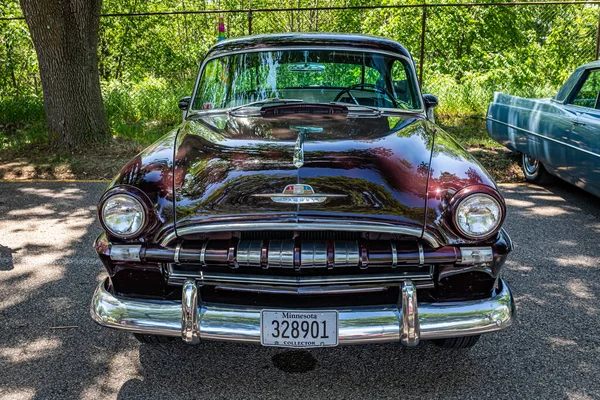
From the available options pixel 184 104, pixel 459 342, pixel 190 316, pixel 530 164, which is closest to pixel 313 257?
pixel 190 316

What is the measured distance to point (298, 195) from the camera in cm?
241

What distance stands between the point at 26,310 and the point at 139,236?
150 centimetres

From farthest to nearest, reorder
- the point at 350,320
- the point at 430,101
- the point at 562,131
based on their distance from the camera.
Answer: the point at 562,131 < the point at 430,101 < the point at 350,320

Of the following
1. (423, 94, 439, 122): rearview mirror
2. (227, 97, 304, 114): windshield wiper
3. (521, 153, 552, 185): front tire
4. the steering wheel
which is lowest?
(521, 153, 552, 185): front tire

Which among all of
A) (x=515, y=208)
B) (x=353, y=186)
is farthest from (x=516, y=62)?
(x=353, y=186)

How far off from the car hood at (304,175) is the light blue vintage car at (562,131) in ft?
9.12

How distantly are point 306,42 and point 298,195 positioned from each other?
6.25 ft

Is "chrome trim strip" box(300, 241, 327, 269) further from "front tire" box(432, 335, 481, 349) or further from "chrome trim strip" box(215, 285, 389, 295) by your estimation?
"front tire" box(432, 335, 481, 349)

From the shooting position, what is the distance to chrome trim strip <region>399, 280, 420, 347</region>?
2.32 meters

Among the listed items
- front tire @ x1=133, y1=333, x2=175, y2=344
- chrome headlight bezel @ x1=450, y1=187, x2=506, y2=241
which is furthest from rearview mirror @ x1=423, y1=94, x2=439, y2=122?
front tire @ x1=133, y1=333, x2=175, y2=344

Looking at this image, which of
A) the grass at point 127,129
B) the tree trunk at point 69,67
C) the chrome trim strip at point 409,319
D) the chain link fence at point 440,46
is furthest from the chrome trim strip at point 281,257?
the chain link fence at point 440,46

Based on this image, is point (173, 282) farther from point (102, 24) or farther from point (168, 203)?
point (102, 24)

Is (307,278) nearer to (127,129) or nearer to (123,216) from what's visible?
(123,216)

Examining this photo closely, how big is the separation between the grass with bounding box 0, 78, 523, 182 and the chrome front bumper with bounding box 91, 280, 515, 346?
4.84 metres
